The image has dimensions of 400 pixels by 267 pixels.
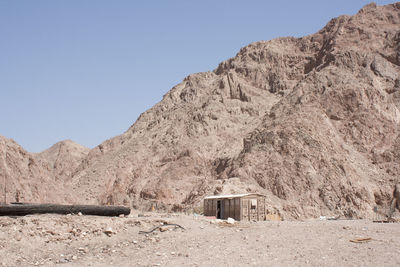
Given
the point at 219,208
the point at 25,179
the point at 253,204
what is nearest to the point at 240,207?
the point at 253,204

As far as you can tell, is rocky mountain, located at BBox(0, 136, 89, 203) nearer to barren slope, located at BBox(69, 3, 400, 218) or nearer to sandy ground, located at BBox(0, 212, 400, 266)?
barren slope, located at BBox(69, 3, 400, 218)

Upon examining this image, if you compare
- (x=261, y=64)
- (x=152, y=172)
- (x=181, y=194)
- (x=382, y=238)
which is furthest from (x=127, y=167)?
(x=382, y=238)

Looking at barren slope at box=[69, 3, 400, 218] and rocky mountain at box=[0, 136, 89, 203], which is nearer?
rocky mountain at box=[0, 136, 89, 203]

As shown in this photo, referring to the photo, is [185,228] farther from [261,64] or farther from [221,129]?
[261,64]

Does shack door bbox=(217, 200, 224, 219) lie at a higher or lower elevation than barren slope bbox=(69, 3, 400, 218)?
lower

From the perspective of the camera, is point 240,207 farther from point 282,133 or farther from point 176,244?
point 282,133

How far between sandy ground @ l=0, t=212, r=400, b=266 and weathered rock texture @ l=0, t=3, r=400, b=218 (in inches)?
749

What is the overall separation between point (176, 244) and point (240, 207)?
1027cm

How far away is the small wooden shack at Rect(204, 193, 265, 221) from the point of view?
2569cm

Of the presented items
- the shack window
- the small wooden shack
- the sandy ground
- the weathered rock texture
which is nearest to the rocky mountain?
the weathered rock texture

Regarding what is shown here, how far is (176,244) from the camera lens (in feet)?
51.9

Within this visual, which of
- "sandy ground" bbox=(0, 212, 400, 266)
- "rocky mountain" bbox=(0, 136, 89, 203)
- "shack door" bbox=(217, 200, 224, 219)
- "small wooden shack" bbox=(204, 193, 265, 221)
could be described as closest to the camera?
"sandy ground" bbox=(0, 212, 400, 266)

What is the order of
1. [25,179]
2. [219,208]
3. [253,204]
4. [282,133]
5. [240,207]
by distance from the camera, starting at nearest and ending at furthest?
[240,207], [253,204], [219,208], [25,179], [282,133]

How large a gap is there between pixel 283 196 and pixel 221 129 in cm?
2076
